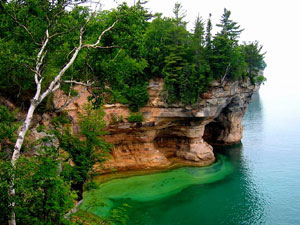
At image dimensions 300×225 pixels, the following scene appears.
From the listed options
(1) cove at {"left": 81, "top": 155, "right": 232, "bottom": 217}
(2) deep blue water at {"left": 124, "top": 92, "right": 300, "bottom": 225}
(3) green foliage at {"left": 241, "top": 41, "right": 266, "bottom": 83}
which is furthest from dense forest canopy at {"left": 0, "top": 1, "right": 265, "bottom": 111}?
(2) deep blue water at {"left": 124, "top": 92, "right": 300, "bottom": 225}

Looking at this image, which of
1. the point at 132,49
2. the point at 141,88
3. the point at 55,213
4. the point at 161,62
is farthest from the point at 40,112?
the point at 161,62

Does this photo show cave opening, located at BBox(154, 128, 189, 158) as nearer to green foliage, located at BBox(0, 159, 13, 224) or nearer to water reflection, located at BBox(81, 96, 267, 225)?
water reflection, located at BBox(81, 96, 267, 225)

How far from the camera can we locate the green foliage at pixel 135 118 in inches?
887

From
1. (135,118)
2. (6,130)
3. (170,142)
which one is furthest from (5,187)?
(170,142)

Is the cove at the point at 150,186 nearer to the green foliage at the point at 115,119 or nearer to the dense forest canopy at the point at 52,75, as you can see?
the green foliage at the point at 115,119

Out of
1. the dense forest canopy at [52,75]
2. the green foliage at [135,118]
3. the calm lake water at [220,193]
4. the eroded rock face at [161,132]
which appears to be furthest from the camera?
the eroded rock face at [161,132]

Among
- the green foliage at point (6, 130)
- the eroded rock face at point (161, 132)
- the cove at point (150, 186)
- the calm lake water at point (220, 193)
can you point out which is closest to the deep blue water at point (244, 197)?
the calm lake water at point (220, 193)

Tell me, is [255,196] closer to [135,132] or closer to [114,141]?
[135,132]

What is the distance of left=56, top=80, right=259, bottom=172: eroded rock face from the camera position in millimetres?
23203

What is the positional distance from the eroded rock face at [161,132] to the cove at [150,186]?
183 cm

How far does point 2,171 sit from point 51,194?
4.04 ft

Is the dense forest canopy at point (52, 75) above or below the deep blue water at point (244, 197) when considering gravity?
above

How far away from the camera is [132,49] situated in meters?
9.15

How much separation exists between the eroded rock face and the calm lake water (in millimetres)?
2186
